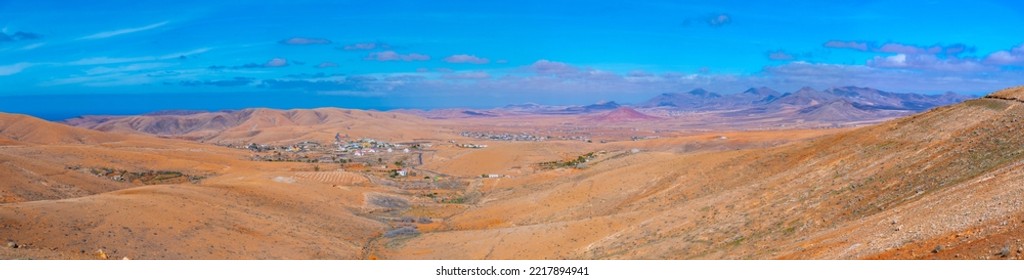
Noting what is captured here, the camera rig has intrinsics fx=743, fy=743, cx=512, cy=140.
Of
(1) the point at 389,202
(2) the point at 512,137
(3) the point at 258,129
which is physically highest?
(3) the point at 258,129

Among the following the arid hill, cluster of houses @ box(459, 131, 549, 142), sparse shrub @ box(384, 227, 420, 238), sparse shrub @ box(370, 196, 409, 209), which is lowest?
sparse shrub @ box(384, 227, 420, 238)

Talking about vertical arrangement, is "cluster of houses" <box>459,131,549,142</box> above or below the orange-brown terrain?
above

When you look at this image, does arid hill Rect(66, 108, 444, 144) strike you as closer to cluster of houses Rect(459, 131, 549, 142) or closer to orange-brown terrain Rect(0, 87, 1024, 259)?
cluster of houses Rect(459, 131, 549, 142)

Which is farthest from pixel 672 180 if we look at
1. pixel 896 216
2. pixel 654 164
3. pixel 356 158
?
pixel 356 158

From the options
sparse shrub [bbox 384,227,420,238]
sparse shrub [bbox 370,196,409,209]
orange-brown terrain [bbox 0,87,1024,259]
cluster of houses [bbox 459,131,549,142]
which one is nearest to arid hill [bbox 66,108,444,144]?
cluster of houses [bbox 459,131,549,142]

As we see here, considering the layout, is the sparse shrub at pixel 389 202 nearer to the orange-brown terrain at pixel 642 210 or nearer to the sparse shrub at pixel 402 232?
the orange-brown terrain at pixel 642 210

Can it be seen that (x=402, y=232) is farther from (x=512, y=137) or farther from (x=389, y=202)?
(x=512, y=137)

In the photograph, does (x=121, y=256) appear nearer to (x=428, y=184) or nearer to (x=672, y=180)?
(x=672, y=180)

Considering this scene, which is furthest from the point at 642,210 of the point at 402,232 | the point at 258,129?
the point at 258,129

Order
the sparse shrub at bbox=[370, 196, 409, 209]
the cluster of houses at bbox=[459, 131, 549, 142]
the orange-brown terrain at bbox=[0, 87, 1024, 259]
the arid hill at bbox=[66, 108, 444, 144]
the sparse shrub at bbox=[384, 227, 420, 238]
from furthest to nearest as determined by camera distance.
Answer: the cluster of houses at bbox=[459, 131, 549, 142], the arid hill at bbox=[66, 108, 444, 144], the sparse shrub at bbox=[370, 196, 409, 209], the sparse shrub at bbox=[384, 227, 420, 238], the orange-brown terrain at bbox=[0, 87, 1024, 259]

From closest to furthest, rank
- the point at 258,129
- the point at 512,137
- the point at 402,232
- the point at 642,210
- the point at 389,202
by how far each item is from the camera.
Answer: the point at 642,210
the point at 402,232
the point at 389,202
the point at 258,129
the point at 512,137

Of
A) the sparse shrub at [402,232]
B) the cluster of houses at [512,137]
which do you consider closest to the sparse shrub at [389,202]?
the sparse shrub at [402,232]
